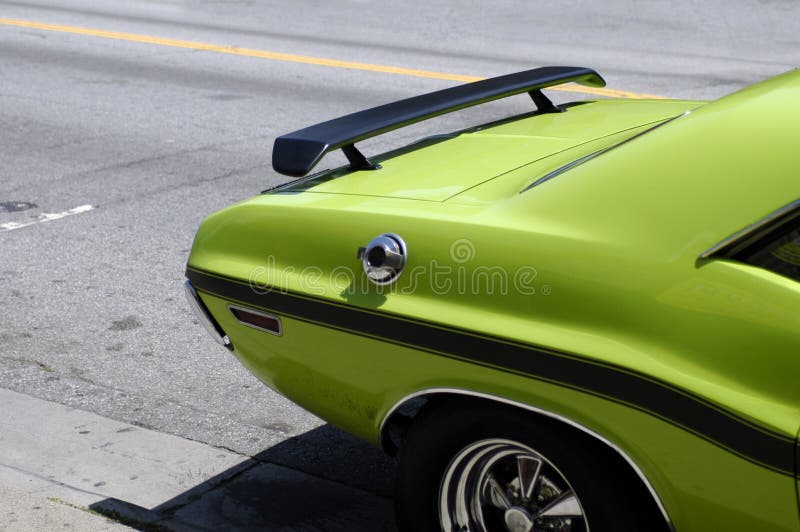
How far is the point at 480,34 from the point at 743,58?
3.49m

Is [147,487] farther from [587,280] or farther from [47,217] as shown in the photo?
[47,217]

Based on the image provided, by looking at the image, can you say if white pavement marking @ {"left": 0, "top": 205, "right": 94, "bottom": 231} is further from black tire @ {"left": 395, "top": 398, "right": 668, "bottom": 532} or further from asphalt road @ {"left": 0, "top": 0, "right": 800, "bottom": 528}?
black tire @ {"left": 395, "top": 398, "right": 668, "bottom": 532}

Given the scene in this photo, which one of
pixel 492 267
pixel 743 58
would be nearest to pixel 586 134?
pixel 492 267

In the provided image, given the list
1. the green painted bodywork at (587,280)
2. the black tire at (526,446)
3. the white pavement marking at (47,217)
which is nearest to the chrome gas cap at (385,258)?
the green painted bodywork at (587,280)

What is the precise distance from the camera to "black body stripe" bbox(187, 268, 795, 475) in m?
2.33

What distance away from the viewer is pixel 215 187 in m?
7.73

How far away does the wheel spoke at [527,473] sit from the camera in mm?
2807

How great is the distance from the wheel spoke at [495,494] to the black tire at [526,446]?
0.07 m

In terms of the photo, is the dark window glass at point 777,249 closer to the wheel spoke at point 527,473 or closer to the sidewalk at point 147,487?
the wheel spoke at point 527,473

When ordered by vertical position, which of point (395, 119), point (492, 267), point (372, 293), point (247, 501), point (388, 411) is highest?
point (395, 119)

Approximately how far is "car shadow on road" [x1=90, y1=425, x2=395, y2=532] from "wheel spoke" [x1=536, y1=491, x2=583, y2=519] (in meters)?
0.93

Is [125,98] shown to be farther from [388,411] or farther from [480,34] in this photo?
[388,411]

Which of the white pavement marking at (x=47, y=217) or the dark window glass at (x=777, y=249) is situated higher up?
the dark window glass at (x=777, y=249)

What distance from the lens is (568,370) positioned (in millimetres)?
2559
